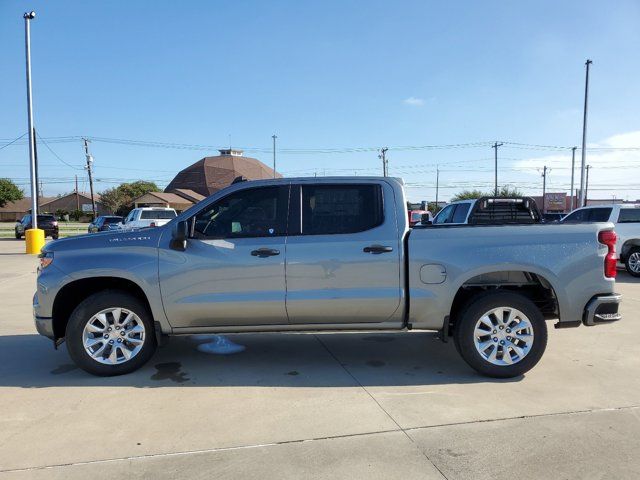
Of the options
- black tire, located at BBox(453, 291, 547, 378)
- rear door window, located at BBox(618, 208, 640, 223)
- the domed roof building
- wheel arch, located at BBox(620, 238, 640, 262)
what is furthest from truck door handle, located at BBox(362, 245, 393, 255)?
the domed roof building

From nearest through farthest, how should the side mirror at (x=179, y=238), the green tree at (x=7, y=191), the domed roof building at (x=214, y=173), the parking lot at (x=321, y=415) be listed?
1. the parking lot at (x=321, y=415)
2. the side mirror at (x=179, y=238)
3. the green tree at (x=7, y=191)
4. the domed roof building at (x=214, y=173)

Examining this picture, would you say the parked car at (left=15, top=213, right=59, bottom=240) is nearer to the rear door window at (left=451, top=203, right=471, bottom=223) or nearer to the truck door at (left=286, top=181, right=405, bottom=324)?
the rear door window at (left=451, top=203, right=471, bottom=223)

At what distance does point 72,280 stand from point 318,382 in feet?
8.22

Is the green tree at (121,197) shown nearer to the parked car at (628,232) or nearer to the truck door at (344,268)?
the parked car at (628,232)

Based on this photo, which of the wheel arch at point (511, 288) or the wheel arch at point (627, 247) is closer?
the wheel arch at point (511, 288)

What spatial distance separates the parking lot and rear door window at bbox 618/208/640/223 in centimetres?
784

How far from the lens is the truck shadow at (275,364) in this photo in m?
4.58

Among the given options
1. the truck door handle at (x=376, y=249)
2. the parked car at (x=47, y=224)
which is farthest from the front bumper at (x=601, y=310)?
the parked car at (x=47, y=224)

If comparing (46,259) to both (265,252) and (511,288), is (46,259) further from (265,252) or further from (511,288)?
(511,288)

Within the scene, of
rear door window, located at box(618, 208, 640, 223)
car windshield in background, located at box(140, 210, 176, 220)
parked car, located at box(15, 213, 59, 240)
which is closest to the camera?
rear door window, located at box(618, 208, 640, 223)

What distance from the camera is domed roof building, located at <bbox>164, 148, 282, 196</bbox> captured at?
106375 millimetres

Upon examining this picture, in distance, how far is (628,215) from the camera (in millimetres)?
12383

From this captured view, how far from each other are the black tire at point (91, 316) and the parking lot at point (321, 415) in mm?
123

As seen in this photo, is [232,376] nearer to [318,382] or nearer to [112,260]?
[318,382]
